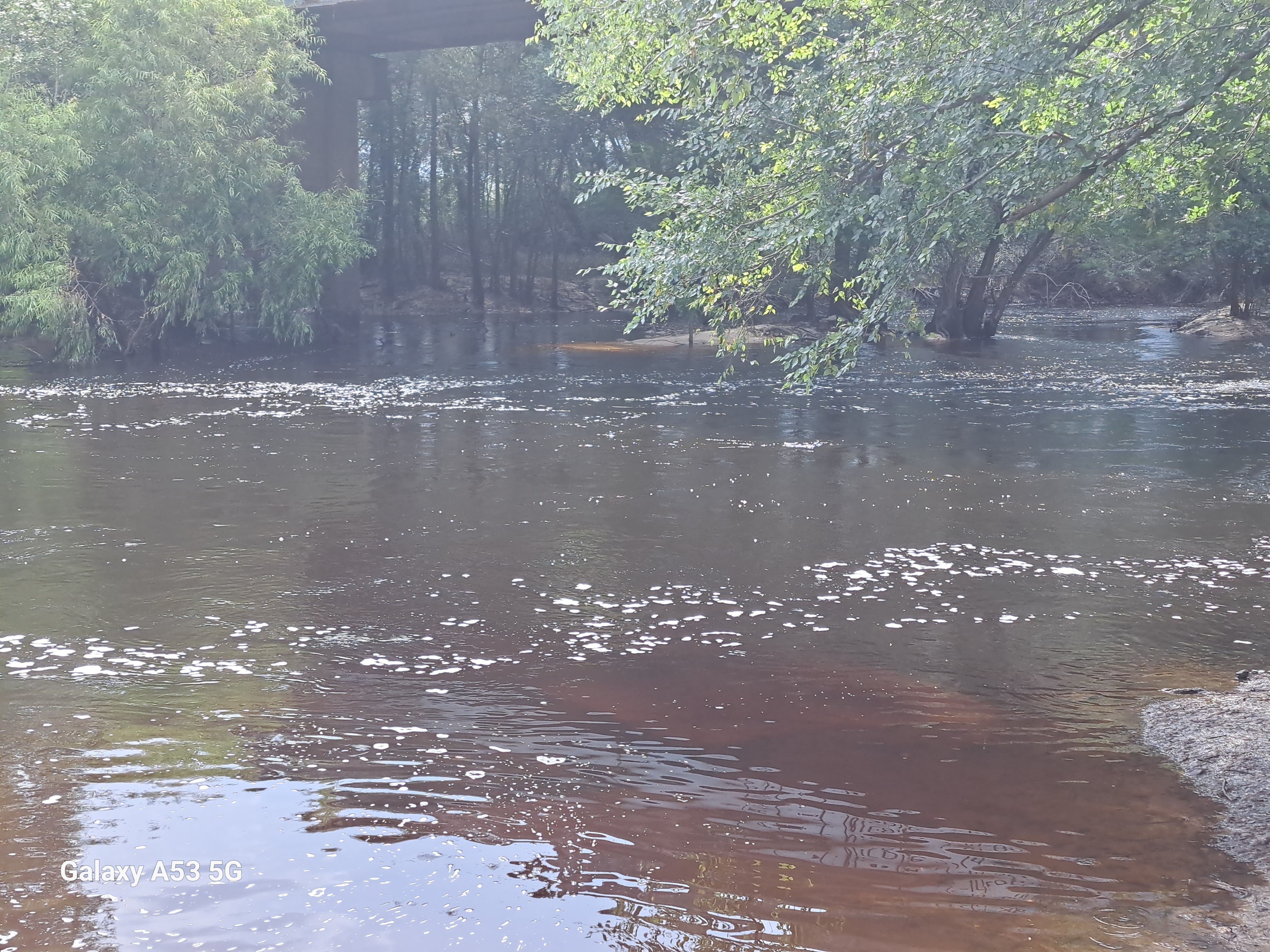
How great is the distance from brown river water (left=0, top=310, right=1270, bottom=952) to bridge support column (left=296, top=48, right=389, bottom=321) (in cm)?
2384

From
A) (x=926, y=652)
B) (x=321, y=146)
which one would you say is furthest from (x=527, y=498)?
(x=321, y=146)

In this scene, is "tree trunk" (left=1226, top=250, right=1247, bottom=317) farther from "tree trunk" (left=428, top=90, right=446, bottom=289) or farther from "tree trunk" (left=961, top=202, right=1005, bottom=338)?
"tree trunk" (left=428, top=90, right=446, bottom=289)

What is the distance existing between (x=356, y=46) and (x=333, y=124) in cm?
286

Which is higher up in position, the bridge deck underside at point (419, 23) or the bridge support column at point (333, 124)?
the bridge deck underside at point (419, 23)

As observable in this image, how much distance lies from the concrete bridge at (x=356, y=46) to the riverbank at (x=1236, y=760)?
1264 inches

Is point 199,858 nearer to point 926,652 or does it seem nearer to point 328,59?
point 926,652

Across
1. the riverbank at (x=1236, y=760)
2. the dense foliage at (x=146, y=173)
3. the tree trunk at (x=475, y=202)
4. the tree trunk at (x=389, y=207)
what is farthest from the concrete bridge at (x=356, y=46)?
the riverbank at (x=1236, y=760)

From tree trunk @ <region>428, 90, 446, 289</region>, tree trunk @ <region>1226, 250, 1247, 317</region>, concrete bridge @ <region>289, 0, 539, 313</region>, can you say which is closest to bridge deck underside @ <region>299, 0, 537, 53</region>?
concrete bridge @ <region>289, 0, 539, 313</region>

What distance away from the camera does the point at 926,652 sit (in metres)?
→ 9.23

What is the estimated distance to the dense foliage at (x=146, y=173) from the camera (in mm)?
29359

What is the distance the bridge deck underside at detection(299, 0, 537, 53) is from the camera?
3600 centimetres

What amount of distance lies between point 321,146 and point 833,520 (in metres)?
32.2

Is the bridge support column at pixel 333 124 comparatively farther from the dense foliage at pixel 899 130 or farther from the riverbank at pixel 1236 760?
the riverbank at pixel 1236 760

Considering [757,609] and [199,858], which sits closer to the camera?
[199,858]
